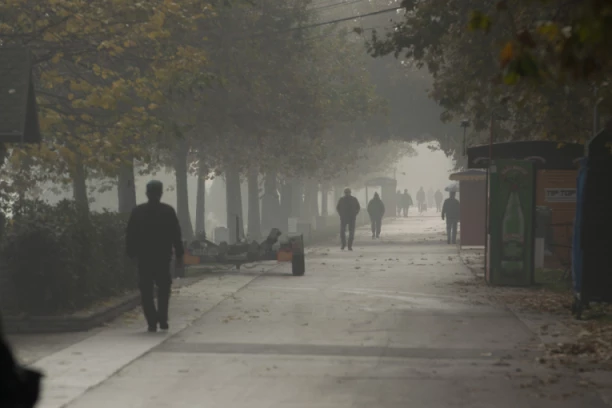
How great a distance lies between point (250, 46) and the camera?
3216 cm

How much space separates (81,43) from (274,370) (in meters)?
11.1

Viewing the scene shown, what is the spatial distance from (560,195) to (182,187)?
1663 cm

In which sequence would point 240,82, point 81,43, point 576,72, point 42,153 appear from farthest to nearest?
point 240,82 → point 81,43 → point 42,153 → point 576,72

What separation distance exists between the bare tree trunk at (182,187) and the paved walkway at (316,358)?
1752cm

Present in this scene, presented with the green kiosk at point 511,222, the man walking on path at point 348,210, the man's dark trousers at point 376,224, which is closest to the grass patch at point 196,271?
the green kiosk at point 511,222

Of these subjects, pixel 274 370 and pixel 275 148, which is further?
pixel 275 148

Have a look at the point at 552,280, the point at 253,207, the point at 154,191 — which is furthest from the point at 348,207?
the point at 154,191

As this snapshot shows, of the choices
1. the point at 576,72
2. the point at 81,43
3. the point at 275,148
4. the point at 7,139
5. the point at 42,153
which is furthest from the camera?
the point at 275,148

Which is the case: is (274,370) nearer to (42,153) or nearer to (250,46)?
(42,153)

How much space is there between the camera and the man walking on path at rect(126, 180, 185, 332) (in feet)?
42.7

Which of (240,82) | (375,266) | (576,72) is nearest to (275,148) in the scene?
(240,82)

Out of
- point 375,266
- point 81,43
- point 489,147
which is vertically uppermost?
point 81,43

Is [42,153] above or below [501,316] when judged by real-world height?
above

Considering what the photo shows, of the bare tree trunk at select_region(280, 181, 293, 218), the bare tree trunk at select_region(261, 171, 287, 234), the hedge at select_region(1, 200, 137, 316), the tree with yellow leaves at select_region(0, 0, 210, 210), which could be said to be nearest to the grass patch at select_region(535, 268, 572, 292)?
the tree with yellow leaves at select_region(0, 0, 210, 210)
